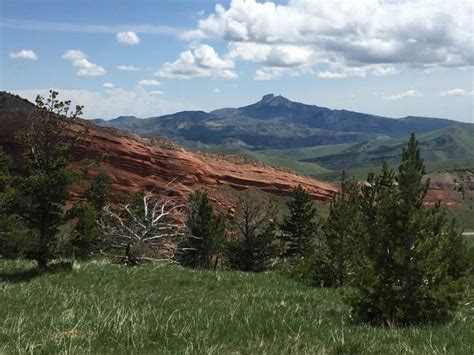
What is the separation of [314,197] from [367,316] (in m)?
137

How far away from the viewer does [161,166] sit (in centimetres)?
12762

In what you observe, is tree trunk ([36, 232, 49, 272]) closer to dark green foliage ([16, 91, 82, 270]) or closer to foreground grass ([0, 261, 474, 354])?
dark green foliage ([16, 91, 82, 270])

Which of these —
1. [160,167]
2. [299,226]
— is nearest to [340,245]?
[299,226]

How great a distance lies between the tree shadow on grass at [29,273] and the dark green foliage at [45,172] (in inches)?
14.1

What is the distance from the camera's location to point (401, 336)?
7.12 m

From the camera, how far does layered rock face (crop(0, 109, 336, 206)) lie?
119m

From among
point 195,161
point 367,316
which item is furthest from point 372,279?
point 195,161

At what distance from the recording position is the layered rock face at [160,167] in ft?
390

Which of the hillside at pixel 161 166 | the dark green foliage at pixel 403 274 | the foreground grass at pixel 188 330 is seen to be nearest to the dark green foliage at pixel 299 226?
the hillside at pixel 161 166

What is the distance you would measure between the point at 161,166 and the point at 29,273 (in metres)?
114

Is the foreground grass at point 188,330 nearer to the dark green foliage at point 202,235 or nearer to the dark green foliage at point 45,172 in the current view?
the dark green foliage at point 45,172

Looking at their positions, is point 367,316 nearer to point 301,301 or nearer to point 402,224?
point 402,224

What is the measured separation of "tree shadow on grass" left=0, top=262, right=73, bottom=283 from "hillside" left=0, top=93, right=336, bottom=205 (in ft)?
311

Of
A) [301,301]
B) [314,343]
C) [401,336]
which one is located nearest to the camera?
[314,343]
